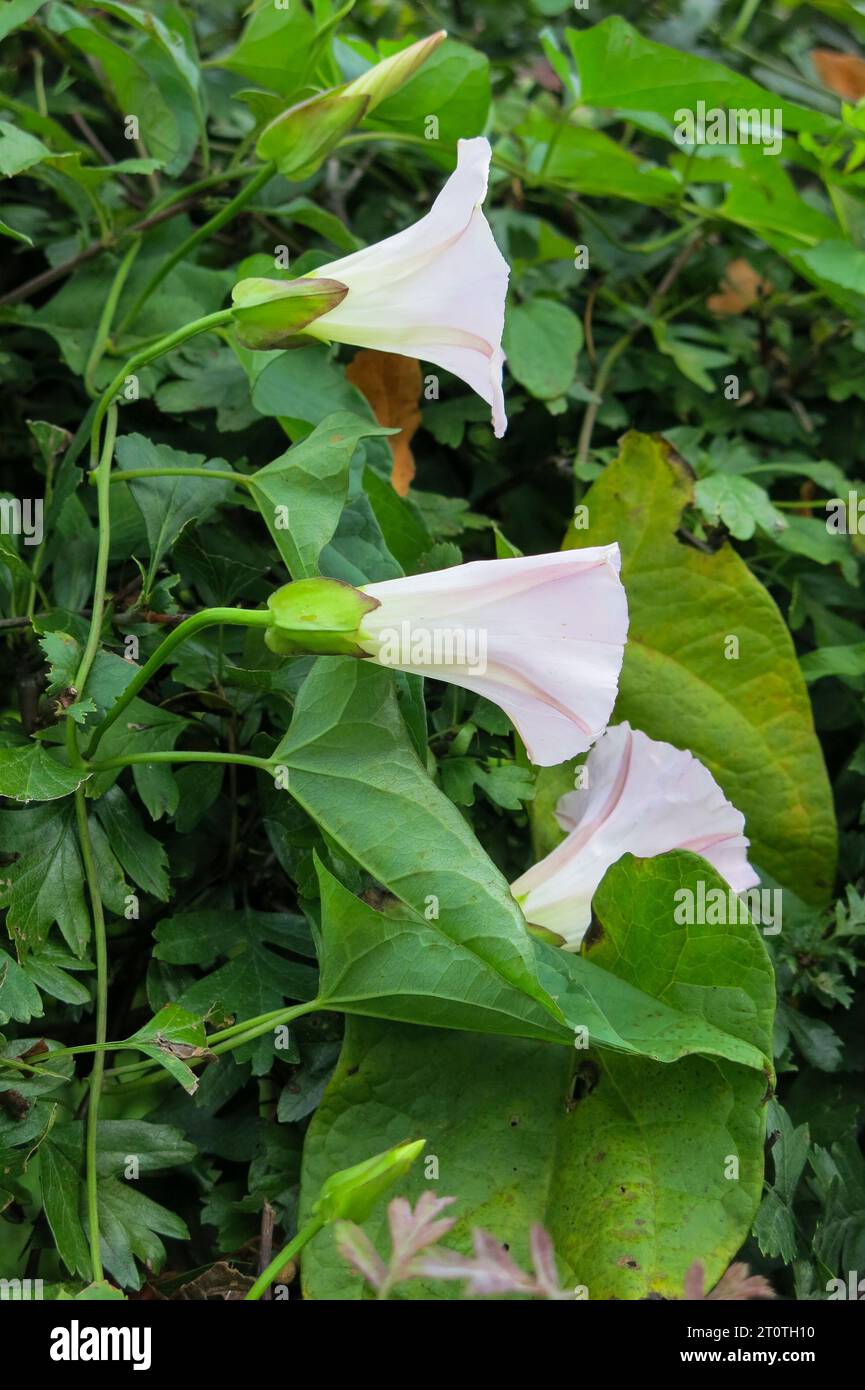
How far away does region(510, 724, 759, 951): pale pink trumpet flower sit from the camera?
0.71m

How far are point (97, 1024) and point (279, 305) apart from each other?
0.38 meters

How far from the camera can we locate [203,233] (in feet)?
2.51

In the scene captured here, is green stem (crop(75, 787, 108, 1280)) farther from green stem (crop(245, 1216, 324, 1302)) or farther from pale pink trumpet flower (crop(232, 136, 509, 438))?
pale pink trumpet flower (crop(232, 136, 509, 438))

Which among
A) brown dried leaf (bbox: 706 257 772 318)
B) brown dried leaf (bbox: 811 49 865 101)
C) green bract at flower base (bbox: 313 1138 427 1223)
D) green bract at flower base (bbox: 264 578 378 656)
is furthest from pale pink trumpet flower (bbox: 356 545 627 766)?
brown dried leaf (bbox: 811 49 865 101)

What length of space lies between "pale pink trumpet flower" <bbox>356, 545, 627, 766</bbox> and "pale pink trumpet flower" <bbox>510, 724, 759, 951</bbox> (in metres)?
0.11

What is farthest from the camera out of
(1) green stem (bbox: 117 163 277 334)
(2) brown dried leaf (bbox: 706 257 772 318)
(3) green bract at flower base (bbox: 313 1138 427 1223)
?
(2) brown dried leaf (bbox: 706 257 772 318)

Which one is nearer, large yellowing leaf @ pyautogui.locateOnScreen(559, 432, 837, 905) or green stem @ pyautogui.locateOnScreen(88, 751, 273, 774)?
green stem @ pyautogui.locateOnScreen(88, 751, 273, 774)

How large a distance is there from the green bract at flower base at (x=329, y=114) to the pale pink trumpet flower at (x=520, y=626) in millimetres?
271

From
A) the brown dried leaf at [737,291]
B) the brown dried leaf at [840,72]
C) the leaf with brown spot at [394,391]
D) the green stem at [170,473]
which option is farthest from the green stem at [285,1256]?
the brown dried leaf at [840,72]

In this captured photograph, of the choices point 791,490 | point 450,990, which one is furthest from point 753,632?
point 450,990

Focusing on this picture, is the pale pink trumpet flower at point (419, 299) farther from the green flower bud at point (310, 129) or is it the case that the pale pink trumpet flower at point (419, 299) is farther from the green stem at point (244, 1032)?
the green stem at point (244, 1032)

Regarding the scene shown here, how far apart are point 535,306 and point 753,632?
314mm

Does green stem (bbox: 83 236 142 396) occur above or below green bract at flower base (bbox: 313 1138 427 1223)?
above

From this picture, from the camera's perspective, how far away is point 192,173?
0.99 meters
